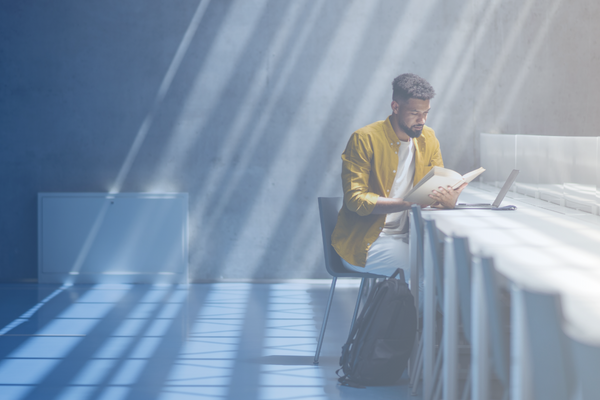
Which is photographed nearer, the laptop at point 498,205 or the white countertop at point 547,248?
the white countertop at point 547,248

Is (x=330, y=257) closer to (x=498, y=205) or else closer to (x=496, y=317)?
(x=498, y=205)

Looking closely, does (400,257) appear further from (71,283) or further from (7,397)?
(71,283)

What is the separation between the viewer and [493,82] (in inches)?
198

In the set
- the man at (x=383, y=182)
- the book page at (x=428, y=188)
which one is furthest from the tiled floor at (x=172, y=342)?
the book page at (x=428, y=188)

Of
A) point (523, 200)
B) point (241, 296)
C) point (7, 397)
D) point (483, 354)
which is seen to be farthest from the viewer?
point (241, 296)

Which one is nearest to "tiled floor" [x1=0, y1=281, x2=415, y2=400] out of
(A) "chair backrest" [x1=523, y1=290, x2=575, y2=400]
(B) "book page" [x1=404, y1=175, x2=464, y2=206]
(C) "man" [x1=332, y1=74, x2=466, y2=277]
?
(C) "man" [x1=332, y1=74, x2=466, y2=277]

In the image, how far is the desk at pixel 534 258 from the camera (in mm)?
1147

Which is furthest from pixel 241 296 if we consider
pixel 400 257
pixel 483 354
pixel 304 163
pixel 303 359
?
pixel 483 354

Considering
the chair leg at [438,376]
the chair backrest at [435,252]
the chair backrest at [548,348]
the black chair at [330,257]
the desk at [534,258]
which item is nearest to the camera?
the chair backrest at [548,348]

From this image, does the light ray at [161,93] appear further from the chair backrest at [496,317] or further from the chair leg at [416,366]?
the chair backrest at [496,317]

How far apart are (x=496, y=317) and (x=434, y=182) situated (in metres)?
1.27

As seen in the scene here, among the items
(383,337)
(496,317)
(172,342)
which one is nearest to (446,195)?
(383,337)

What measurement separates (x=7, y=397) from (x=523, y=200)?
9.10 feet

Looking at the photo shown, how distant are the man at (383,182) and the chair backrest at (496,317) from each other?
1296 mm
